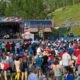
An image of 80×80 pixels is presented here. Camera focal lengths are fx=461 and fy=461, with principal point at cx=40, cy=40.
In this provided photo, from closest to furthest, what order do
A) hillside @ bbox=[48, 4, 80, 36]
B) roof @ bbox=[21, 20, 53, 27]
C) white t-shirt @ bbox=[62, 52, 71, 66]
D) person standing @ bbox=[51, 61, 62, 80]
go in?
1. person standing @ bbox=[51, 61, 62, 80]
2. white t-shirt @ bbox=[62, 52, 71, 66]
3. roof @ bbox=[21, 20, 53, 27]
4. hillside @ bbox=[48, 4, 80, 36]

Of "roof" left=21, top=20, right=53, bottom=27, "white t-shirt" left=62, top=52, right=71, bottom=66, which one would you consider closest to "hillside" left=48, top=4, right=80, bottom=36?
"roof" left=21, top=20, right=53, bottom=27

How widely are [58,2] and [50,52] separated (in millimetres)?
100619

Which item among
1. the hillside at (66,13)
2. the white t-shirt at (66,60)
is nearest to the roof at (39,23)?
the white t-shirt at (66,60)

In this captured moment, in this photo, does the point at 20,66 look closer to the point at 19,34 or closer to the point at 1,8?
the point at 19,34

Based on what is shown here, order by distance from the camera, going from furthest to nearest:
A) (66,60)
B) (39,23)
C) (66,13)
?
(66,13) → (39,23) → (66,60)

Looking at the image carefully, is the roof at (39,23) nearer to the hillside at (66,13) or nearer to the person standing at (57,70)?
the person standing at (57,70)

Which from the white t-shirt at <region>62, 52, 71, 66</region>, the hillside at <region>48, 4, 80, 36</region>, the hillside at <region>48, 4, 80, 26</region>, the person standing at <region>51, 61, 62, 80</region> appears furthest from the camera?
the hillside at <region>48, 4, 80, 26</region>

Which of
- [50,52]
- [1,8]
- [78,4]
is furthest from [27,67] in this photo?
[78,4]

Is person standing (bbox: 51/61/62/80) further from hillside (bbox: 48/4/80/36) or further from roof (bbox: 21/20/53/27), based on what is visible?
hillside (bbox: 48/4/80/36)

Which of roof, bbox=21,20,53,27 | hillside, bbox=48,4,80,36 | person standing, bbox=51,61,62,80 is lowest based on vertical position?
hillside, bbox=48,4,80,36

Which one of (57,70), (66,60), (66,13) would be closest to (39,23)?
(66,60)

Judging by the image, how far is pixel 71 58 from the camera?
24.0 metres

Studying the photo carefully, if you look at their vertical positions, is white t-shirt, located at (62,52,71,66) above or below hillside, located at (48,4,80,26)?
above

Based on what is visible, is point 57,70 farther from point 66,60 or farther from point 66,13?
point 66,13
